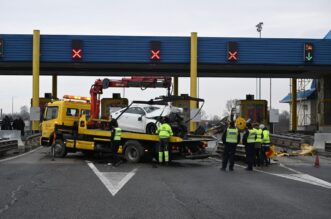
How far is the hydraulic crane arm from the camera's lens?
19.5 metres

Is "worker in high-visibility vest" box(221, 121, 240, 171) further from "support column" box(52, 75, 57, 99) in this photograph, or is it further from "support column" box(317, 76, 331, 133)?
"support column" box(52, 75, 57, 99)

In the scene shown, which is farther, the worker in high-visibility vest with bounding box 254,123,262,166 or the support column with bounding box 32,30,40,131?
the support column with bounding box 32,30,40,131

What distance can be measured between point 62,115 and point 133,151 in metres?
4.07

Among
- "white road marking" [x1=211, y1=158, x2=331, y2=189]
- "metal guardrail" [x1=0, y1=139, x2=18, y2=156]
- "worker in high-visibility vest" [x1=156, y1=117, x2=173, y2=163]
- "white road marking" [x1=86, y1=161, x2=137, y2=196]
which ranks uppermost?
"worker in high-visibility vest" [x1=156, y1=117, x2=173, y2=163]

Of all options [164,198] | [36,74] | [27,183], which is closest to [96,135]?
[27,183]

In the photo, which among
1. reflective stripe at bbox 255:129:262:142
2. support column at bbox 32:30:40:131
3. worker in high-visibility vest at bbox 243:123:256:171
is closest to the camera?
worker in high-visibility vest at bbox 243:123:256:171

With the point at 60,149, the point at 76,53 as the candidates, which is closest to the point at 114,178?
the point at 60,149

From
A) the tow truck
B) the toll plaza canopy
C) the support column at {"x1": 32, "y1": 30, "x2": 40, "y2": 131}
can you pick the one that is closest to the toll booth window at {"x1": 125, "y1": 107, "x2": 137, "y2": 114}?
the tow truck

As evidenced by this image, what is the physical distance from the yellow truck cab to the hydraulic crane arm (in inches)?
28.5

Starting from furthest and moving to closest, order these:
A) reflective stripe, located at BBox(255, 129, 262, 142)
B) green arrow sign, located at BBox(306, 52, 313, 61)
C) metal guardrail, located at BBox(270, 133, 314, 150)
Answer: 1. green arrow sign, located at BBox(306, 52, 313, 61)
2. metal guardrail, located at BBox(270, 133, 314, 150)
3. reflective stripe, located at BBox(255, 129, 262, 142)

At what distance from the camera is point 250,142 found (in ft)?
55.1

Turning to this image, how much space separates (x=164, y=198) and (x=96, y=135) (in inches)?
371

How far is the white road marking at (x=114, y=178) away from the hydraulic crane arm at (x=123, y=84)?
16.1 ft

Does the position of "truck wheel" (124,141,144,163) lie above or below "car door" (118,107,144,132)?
below
